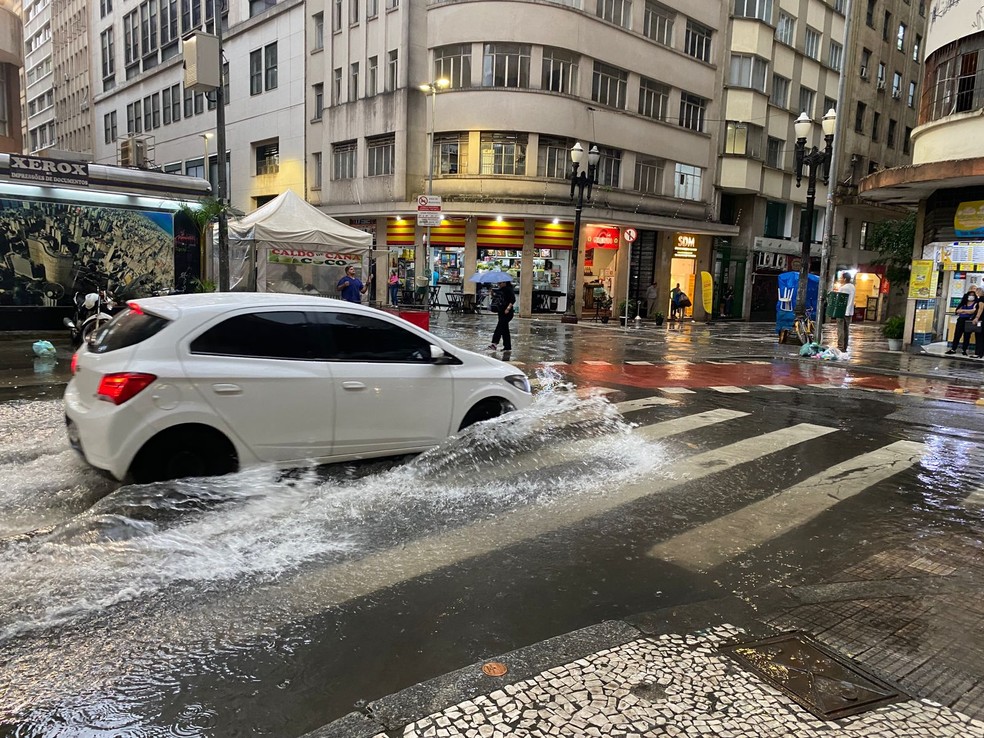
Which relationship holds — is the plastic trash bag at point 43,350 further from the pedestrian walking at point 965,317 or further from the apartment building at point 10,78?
the apartment building at point 10,78

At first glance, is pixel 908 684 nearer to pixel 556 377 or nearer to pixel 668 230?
pixel 556 377

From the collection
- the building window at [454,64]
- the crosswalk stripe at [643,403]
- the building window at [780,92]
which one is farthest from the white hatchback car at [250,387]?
the building window at [780,92]

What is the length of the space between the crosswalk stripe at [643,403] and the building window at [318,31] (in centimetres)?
3113

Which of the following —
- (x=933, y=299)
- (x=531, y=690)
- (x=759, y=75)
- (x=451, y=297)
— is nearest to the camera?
(x=531, y=690)

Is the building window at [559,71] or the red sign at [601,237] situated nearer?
the building window at [559,71]

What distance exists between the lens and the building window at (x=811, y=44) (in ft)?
128

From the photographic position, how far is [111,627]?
140 inches

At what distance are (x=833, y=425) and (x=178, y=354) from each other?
803cm

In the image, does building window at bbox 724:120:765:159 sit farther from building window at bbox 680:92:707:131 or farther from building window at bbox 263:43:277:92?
building window at bbox 263:43:277:92

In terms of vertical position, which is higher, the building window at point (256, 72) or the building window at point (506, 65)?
the building window at point (256, 72)

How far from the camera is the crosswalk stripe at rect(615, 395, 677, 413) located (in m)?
9.81

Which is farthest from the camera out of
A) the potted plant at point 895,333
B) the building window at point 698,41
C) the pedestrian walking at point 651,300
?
the building window at point 698,41

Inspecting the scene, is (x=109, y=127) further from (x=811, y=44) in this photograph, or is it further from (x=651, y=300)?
(x=811, y=44)

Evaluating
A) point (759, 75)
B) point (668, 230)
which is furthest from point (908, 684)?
point (759, 75)
